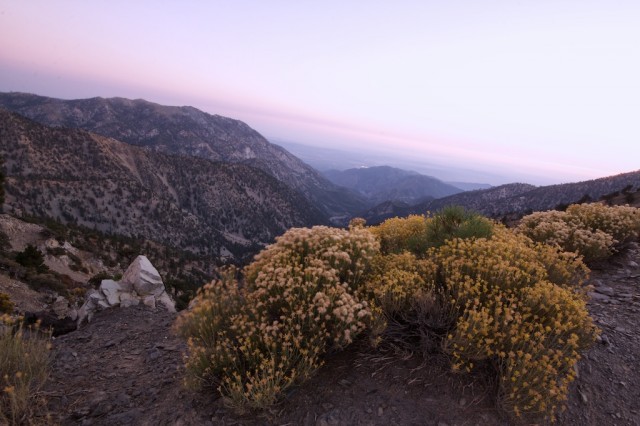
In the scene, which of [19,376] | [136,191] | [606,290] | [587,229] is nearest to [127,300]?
[19,376]

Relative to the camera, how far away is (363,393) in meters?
3.90

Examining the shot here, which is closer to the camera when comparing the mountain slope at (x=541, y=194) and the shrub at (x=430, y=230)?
the shrub at (x=430, y=230)

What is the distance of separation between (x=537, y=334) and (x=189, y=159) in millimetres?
180502

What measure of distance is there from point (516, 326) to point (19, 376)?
196 inches

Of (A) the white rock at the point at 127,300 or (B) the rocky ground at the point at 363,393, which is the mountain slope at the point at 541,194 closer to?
(A) the white rock at the point at 127,300

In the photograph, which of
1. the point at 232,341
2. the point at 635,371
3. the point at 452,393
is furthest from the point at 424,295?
the point at 635,371

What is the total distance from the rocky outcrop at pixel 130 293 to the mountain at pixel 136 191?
249ft

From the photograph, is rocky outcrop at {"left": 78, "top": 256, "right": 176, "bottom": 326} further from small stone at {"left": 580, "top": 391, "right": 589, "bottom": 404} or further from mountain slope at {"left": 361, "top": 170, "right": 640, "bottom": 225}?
mountain slope at {"left": 361, "top": 170, "right": 640, "bottom": 225}

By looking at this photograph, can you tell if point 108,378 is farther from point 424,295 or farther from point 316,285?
point 424,295

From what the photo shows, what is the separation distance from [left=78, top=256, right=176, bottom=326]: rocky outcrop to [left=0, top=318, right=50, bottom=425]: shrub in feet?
13.3

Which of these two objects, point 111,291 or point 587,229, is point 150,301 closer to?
point 111,291

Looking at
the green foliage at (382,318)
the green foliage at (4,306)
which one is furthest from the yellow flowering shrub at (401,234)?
the green foliage at (4,306)

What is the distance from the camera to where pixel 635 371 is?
14.5 feet

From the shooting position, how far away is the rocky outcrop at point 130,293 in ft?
26.8
